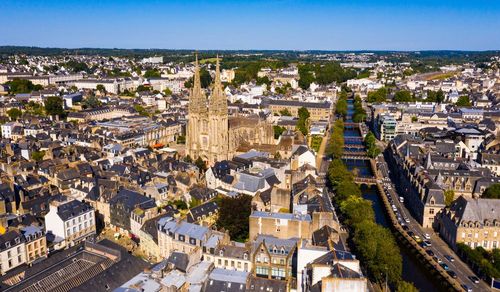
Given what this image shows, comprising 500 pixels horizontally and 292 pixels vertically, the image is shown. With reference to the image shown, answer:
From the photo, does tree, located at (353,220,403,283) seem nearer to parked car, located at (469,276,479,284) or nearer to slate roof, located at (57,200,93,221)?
parked car, located at (469,276,479,284)

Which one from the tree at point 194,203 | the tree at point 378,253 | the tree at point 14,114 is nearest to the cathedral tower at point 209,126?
the tree at point 194,203

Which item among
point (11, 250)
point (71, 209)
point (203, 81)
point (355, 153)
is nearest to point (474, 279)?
point (71, 209)

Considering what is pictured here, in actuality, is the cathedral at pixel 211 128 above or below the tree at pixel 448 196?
above

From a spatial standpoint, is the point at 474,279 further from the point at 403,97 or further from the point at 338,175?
the point at 403,97

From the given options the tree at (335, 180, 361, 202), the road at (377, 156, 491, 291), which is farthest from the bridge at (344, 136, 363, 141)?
the tree at (335, 180, 361, 202)

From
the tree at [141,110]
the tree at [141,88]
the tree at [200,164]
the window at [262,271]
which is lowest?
the window at [262,271]

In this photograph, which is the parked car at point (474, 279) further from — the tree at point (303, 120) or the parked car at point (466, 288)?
the tree at point (303, 120)
